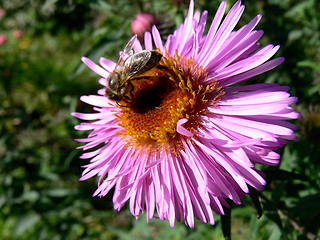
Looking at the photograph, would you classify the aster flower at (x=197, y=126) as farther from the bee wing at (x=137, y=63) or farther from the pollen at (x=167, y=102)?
the bee wing at (x=137, y=63)

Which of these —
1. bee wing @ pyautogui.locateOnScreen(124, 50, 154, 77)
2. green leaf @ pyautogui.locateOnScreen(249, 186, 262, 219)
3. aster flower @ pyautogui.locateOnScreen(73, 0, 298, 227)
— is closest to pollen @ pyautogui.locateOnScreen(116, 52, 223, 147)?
aster flower @ pyautogui.locateOnScreen(73, 0, 298, 227)

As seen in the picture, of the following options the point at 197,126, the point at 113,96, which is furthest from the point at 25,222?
the point at 197,126

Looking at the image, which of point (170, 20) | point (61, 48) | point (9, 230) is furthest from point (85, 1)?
point (61, 48)

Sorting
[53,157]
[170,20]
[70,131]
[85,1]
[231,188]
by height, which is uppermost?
[85,1]

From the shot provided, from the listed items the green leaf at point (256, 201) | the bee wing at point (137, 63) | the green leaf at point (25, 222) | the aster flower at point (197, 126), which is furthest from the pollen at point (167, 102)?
the green leaf at point (25, 222)

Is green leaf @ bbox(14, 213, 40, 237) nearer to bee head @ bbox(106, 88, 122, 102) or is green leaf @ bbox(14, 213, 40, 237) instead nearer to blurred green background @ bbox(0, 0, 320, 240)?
blurred green background @ bbox(0, 0, 320, 240)

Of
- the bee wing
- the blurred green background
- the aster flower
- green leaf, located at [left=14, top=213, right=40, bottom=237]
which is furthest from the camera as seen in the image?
green leaf, located at [left=14, top=213, right=40, bottom=237]

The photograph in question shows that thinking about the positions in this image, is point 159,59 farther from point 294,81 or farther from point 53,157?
point 53,157
